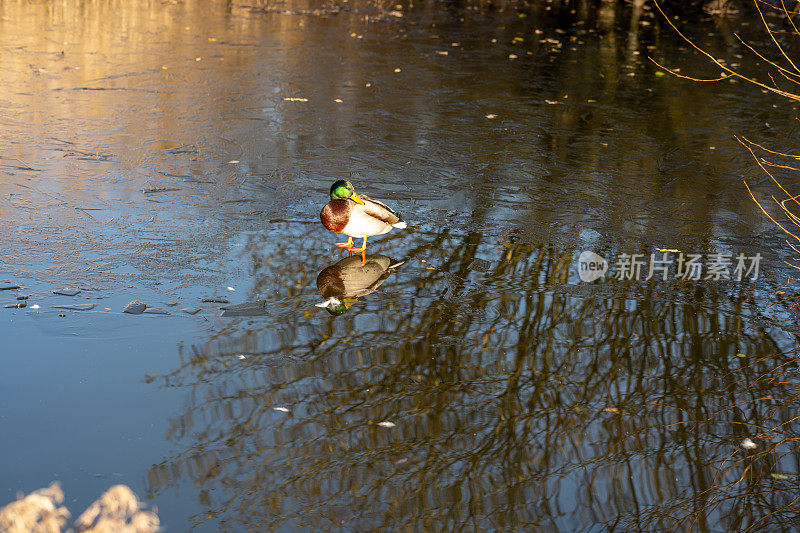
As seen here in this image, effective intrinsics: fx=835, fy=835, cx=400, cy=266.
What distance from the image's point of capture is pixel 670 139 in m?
8.30

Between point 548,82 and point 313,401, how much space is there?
7.66 m

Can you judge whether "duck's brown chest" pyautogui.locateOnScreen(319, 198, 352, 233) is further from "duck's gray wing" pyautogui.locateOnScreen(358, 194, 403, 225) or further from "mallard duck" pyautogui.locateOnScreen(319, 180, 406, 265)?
"duck's gray wing" pyautogui.locateOnScreen(358, 194, 403, 225)

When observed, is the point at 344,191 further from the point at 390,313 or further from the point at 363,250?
the point at 390,313

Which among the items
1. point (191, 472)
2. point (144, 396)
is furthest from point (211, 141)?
point (191, 472)

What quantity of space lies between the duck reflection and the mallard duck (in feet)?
0.28

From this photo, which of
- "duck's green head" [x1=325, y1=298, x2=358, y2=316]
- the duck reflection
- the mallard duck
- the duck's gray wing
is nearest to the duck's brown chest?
the mallard duck

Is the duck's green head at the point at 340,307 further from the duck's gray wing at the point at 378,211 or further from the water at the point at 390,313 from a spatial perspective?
the duck's gray wing at the point at 378,211

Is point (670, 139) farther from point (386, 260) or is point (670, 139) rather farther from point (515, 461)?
point (515, 461)

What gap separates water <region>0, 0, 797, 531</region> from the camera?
10.9ft

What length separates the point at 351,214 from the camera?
5.20 m

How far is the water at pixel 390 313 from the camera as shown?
3.33m

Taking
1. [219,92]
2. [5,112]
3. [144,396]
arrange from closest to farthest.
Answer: [144,396] < [5,112] < [219,92]

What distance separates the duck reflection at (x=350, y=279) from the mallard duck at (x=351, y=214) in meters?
0.09

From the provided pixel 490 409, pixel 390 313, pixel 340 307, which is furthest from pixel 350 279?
pixel 490 409
